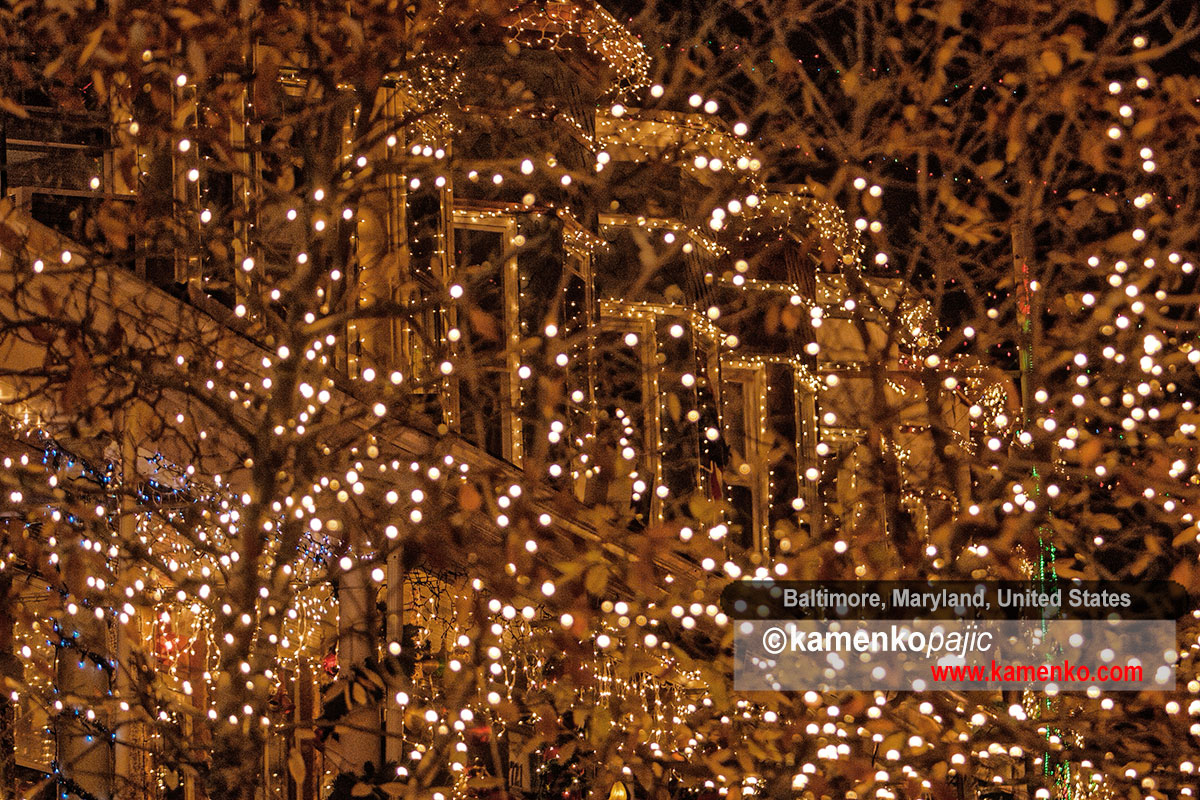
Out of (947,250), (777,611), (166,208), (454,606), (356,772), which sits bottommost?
(356,772)

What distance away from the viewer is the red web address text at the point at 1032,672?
6691 mm

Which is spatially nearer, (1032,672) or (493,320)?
(1032,672)

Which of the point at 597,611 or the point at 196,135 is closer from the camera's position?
the point at 196,135

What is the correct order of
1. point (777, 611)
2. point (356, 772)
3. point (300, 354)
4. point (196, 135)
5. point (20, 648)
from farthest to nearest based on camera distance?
point (356, 772) → point (20, 648) → point (777, 611) → point (196, 135) → point (300, 354)

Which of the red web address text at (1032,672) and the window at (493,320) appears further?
the window at (493,320)

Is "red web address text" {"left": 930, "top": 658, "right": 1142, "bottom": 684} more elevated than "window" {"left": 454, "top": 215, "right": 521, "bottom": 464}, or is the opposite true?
"window" {"left": 454, "top": 215, "right": 521, "bottom": 464}

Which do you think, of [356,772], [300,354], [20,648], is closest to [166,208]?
[300,354]

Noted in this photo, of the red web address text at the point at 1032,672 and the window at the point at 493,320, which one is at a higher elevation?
the window at the point at 493,320

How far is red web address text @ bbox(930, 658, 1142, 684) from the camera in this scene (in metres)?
6.69

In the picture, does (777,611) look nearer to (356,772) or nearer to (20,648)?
(356,772)

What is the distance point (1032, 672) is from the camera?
672 centimetres

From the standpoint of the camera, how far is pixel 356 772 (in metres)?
9.31

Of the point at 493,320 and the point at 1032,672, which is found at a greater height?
the point at 493,320

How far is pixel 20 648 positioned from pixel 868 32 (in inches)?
333
